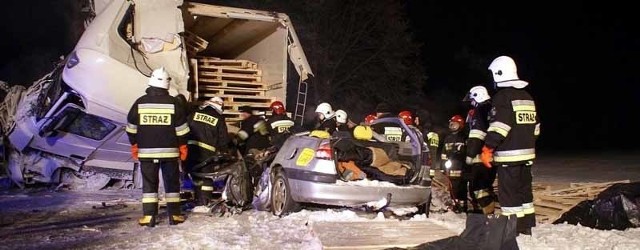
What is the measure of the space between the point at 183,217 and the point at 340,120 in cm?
351

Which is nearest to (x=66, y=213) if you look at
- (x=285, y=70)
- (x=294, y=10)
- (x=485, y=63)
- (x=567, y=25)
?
(x=285, y=70)

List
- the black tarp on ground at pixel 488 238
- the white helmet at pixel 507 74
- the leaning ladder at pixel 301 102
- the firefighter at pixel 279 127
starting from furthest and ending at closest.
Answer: the leaning ladder at pixel 301 102 < the firefighter at pixel 279 127 < the white helmet at pixel 507 74 < the black tarp on ground at pixel 488 238

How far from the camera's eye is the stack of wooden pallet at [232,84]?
34.3 ft

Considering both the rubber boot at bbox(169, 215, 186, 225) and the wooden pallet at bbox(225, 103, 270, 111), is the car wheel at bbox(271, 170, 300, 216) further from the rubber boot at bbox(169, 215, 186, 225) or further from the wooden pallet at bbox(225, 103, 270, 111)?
the wooden pallet at bbox(225, 103, 270, 111)

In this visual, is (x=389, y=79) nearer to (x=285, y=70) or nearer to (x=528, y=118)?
(x=285, y=70)

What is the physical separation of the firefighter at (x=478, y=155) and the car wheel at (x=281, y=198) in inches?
90.9

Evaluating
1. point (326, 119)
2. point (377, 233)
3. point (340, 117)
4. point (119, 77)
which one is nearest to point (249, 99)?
point (340, 117)

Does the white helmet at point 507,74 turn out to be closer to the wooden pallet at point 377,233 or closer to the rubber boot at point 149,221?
the wooden pallet at point 377,233

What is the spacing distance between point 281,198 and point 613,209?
3.52m

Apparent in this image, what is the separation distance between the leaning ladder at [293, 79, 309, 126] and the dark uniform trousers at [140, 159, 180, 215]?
3.77 meters

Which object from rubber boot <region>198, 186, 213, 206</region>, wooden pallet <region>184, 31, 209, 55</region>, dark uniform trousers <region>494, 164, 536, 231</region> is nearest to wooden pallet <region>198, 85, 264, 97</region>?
wooden pallet <region>184, 31, 209, 55</region>

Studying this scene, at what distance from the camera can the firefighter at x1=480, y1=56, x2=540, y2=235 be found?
6188 millimetres

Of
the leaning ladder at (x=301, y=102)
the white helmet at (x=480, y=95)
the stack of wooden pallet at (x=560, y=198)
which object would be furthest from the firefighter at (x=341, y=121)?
the stack of wooden pallet at (x=560, y=198)

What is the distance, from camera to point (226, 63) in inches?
435
